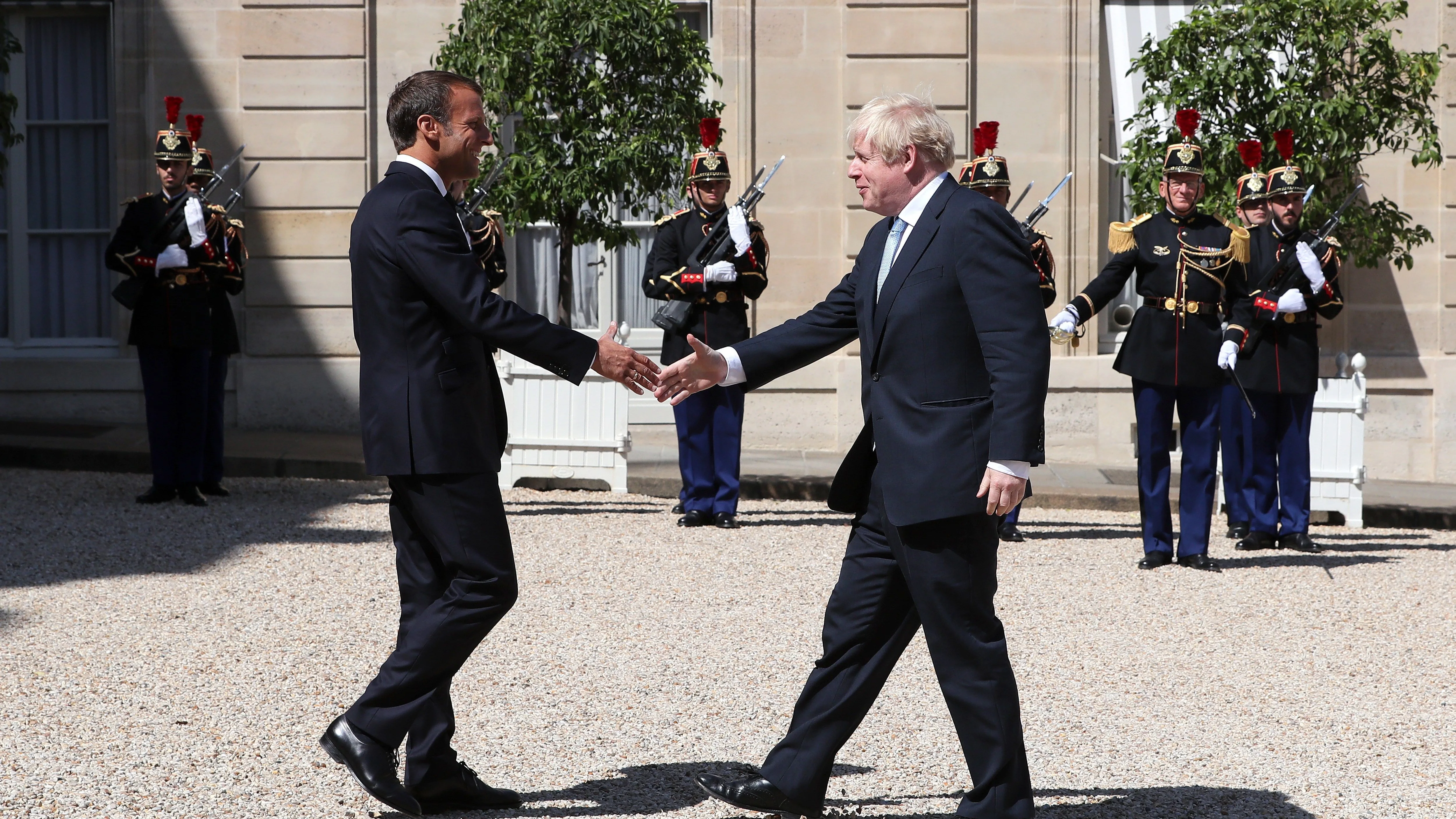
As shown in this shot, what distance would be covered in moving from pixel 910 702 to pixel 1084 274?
8.00m

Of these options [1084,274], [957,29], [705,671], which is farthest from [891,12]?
Result: [705,671]

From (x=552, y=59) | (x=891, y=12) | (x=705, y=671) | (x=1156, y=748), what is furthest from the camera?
(x=891, y=12)

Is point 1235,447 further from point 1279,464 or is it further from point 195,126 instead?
point 195,126

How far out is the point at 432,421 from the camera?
394 centimetres

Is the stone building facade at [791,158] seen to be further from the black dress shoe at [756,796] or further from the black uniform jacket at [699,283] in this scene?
the black dress shoe at [756,796]

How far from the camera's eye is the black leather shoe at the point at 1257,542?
28.6 feet

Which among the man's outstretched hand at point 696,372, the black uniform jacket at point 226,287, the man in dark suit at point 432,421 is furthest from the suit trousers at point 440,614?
the black uniform jacket at point 226,287

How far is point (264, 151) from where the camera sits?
41.1 feet

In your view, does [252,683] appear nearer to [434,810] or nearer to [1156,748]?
[434,810]

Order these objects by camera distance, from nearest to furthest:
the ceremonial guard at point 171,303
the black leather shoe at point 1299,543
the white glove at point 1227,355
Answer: the white glove at point 1227,355 < the black leather shoe at point 1299,543 < the ceremonial guard at point 171,303

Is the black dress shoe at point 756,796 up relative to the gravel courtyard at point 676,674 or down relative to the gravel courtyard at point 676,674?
up

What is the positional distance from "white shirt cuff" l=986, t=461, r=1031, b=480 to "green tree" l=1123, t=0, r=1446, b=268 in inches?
296

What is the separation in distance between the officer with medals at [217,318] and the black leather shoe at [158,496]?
20 cm

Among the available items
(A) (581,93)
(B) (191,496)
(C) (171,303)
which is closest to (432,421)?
(B) (191,496)
